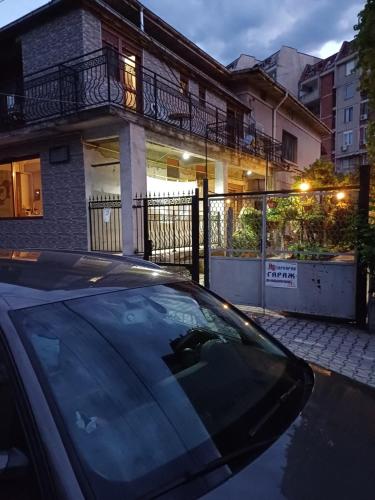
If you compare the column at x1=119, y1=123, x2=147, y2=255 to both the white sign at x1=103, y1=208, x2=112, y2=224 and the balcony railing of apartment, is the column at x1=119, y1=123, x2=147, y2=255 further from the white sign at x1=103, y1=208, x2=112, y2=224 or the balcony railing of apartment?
the balcony railing of apartment

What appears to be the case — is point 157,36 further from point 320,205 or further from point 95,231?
point 320,205

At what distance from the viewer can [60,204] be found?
33.7 feet

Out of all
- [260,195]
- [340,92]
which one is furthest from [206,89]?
[340,92]

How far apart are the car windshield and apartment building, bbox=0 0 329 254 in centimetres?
746

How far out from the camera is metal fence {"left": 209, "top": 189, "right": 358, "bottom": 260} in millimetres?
5387

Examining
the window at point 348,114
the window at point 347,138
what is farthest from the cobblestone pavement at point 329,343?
the window at point 348,114

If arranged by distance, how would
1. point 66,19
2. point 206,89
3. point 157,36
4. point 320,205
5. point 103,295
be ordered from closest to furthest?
point 103,295, point 320,205, point 66,19, point 157,36, point 206,89

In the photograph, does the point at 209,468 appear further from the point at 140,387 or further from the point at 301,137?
the point at 301,137

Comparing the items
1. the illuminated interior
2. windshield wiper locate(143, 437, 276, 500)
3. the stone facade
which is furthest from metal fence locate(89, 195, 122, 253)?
windshield wiper locate(143, 437, 276, 500)

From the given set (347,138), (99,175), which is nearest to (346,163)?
(347,138)

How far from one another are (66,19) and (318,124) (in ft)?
57.3

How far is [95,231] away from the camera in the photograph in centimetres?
1012

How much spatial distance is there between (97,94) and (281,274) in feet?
21.8

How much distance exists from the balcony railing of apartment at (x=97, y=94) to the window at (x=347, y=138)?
36.7 meters
